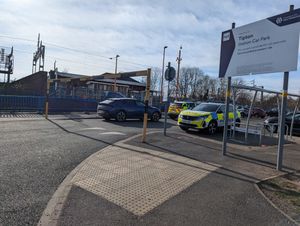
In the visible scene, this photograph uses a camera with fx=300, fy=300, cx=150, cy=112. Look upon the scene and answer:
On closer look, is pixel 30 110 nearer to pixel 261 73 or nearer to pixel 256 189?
pixel 261 73

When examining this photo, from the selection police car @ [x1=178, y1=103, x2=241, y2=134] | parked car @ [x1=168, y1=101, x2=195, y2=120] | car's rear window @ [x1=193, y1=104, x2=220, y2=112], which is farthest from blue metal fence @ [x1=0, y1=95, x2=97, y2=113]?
car's rear window @ [x1=193, y1=104, x2=220, y2=112]

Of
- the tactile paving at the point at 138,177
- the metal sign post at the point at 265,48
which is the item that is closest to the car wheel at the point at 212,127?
the metal sign post at the point at 265,48

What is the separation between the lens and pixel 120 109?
60.5ft

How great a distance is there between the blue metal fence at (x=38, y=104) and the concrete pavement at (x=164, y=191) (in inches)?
604

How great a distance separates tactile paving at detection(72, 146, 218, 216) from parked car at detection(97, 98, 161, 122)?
9881mm

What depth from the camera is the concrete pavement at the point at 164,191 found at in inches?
161

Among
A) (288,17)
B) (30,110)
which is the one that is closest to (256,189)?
(288,17)

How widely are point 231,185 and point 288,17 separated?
429cm

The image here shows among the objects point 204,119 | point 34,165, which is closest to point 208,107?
point 204,119

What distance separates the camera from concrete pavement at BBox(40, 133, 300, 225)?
4.09 meters

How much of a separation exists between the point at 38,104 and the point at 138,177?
18202 millimetres

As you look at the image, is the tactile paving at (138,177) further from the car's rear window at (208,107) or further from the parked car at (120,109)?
the parked car at (120,109)

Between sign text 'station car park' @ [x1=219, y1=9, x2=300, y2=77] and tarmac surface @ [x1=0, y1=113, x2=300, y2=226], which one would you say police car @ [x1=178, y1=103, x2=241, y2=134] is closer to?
tarmac surface @ [x1=0, y1=113, x2=300, y2=226]

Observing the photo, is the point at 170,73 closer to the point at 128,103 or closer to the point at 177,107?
the point at 128,103
